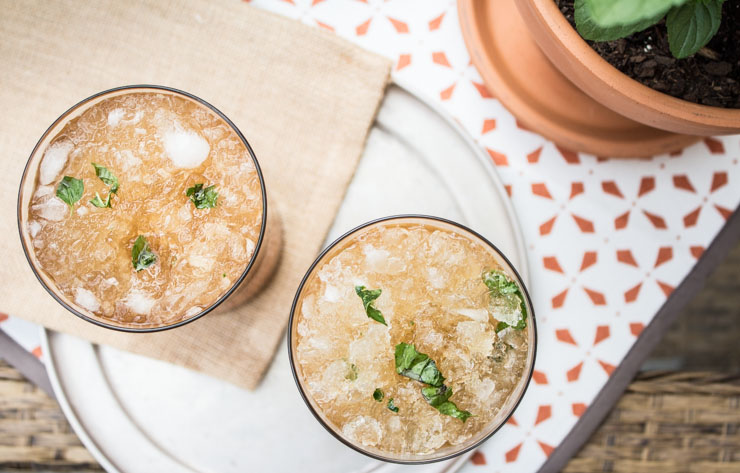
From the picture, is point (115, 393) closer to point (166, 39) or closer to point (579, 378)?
point (166, 39)

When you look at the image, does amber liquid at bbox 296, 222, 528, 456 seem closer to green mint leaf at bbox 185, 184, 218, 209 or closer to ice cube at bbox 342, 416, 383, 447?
ice cube at bbox 342, 416, 383, 447

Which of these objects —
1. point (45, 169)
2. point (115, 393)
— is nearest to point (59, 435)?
point (115, 393)

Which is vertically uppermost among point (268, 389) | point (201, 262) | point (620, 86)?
point (620, 86)

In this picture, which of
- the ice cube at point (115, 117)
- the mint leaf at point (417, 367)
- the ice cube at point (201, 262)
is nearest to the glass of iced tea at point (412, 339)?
the mint leaf at point (417, 367)

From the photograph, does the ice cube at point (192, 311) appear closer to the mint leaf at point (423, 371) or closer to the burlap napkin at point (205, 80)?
the burlap napkin at point (205, 80)

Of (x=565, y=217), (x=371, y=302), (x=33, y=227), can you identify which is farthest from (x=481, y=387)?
(x=33, y=227)

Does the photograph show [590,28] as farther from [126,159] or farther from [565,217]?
[126,159]
